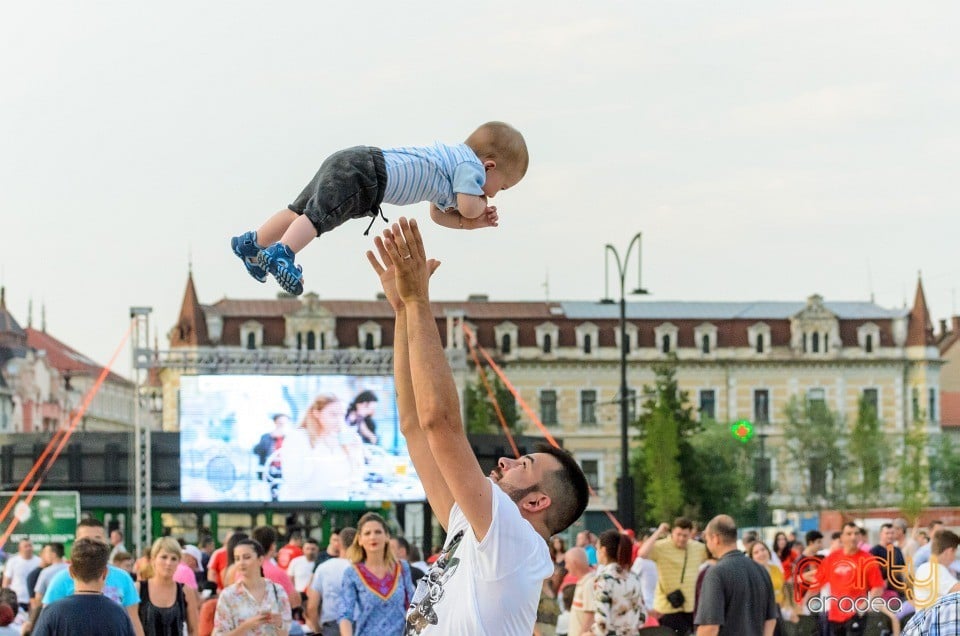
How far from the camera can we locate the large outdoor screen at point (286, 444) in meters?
37.3

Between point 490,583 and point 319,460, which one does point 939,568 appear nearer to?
point 490,583

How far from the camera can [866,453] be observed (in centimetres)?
8025

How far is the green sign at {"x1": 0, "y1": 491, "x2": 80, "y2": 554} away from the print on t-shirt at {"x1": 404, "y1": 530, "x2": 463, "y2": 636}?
19385 millimetres

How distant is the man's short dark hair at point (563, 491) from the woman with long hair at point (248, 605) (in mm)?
5745

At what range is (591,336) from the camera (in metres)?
92.9

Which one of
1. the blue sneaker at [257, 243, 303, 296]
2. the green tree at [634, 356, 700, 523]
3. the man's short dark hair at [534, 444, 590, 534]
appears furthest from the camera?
the green tree at [634, 356, 700, 523]

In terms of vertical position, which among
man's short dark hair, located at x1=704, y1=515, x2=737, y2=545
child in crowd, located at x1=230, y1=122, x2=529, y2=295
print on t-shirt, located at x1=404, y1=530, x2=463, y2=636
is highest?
child in crowd, located at x1=230, y1=122, x2=529, y2=295

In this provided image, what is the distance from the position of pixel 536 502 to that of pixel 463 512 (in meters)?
0.40

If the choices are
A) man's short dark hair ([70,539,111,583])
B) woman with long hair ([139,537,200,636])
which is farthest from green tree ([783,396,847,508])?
man's short dark hair ([70,539,111,583])

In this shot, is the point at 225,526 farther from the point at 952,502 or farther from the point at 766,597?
the point at 952,502

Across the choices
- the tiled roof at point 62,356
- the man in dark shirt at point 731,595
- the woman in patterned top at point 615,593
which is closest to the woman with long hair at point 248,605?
the woman in patterned top at point 615,593

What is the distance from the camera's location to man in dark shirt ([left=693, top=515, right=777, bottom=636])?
38.2 ft

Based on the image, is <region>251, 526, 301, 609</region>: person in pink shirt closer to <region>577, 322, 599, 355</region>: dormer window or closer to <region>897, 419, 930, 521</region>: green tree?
<region>897, 419, 930, 521</region>: green tree

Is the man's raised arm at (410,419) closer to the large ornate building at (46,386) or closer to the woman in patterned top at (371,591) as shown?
the woman in patterned top at (371,591)
